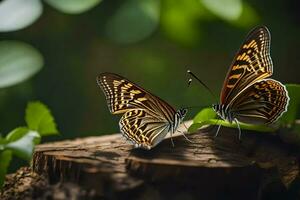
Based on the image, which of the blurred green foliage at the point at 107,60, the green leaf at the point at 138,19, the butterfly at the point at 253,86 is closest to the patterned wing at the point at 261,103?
the butterfly at the point at 253,86

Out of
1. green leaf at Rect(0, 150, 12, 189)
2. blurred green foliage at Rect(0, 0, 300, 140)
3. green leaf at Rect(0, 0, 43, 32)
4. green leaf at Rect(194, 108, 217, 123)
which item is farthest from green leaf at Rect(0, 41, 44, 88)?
blurred green foliage at Rect(0, 0, 300, 140)

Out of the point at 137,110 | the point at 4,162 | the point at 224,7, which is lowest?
the point at 4,162

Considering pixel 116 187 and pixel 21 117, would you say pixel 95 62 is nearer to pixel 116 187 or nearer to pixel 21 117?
pixel 21 117

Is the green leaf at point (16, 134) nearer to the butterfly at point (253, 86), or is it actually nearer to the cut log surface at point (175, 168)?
the cut log surface at point (175, 168)

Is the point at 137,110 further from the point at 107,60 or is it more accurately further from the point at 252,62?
the point at 107,60

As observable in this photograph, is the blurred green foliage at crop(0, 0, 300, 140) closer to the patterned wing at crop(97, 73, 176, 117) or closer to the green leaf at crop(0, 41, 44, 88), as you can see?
the green leaf at crop(0, 41, 44, 88)

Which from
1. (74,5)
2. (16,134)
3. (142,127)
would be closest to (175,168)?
(142,127)
